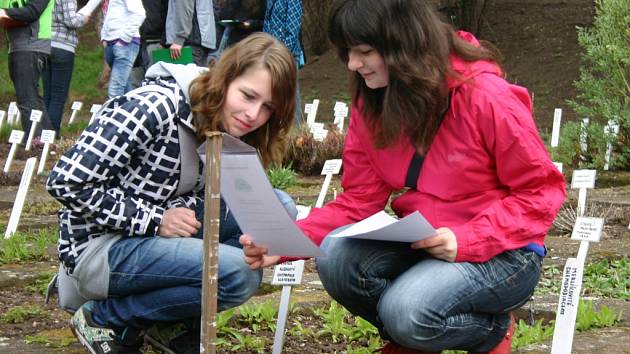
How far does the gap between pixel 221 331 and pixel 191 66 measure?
870mm

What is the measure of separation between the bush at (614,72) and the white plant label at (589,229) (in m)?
4.49

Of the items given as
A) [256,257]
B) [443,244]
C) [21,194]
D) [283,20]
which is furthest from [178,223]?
A: [283,20]

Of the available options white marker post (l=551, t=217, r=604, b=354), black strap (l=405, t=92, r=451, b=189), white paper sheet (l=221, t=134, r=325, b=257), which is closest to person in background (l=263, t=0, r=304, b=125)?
black strap (l=405, t=92, r=451, b=189)

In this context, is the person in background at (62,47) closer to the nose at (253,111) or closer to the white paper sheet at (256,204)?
the nose at (253,111)

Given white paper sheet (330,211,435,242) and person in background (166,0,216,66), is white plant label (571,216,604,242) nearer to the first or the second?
white paper sheet (330,211,435,242)

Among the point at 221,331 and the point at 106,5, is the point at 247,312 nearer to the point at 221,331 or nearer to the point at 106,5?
the point at 221,331

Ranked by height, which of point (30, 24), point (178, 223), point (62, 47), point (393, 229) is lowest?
point (62, 47)

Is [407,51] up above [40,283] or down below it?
above

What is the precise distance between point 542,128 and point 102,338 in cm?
882

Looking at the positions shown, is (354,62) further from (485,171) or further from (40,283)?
(40,283)

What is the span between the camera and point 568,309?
9.98 ft

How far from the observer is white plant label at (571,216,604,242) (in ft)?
10.4

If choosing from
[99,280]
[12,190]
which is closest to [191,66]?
[99,280]

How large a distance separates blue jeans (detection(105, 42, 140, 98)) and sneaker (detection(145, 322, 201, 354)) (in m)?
6.06
